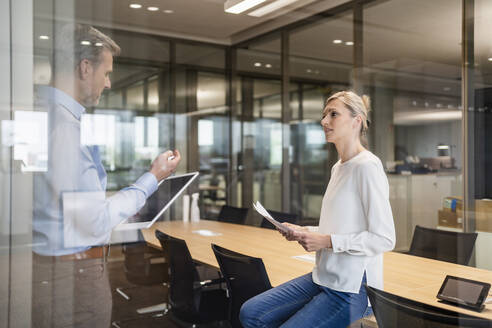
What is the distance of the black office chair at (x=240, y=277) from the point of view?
7.97 ft

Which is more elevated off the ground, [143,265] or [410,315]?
[410,315]

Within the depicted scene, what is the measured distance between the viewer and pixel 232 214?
4.50m

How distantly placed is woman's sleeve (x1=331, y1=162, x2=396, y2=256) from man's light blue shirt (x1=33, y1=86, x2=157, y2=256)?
3.92ft

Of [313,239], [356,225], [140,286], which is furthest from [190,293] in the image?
[356,225]

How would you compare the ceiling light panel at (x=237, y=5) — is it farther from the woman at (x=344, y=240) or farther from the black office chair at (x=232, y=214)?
the black office chair at (x=232, y=214)

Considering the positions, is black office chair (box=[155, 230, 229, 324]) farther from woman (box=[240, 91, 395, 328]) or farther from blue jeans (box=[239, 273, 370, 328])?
woman (box=[240, 91, 395, 328])

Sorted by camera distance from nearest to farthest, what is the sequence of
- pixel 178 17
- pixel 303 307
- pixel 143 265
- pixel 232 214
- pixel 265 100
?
pixel 303 307, pixel 178 17, pixel 143 265, pixel 232 214, pixel 265 100

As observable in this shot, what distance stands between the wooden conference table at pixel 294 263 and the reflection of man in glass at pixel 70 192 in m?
0.41

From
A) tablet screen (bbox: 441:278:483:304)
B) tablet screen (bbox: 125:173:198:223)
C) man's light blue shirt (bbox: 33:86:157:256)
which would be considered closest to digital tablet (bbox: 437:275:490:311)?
tablet screen (bbox: 441:278:483:304)

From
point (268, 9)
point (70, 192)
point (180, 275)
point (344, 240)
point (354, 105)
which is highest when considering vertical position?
point (268, 9)

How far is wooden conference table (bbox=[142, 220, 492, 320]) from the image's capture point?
7.77 feet

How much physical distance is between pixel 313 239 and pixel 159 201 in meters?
1.00

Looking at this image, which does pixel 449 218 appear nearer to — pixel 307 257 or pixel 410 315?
pixel 307 257

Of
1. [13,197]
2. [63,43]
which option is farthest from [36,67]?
[13,197]
